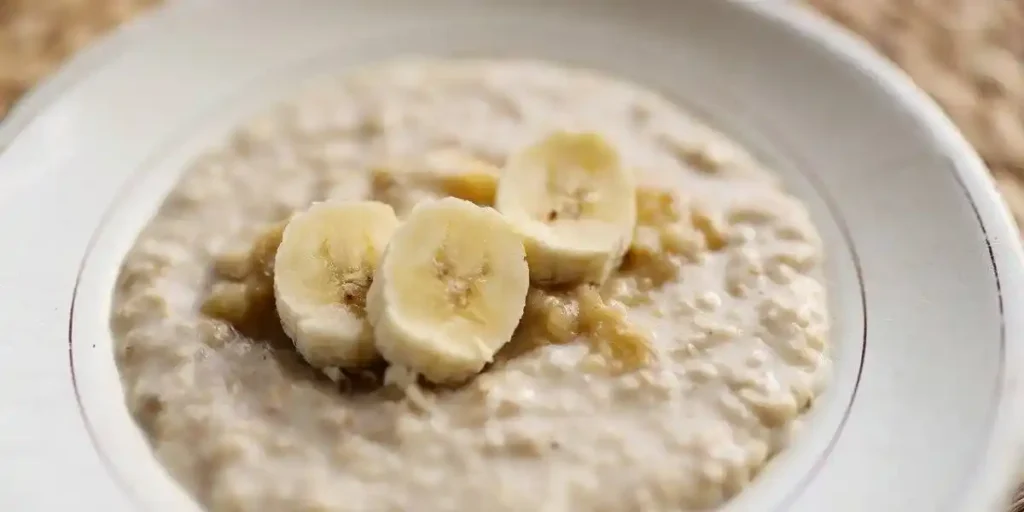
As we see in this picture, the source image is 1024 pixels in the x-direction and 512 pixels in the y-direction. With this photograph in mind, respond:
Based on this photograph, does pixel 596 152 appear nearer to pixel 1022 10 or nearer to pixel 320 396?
pixel 320 396

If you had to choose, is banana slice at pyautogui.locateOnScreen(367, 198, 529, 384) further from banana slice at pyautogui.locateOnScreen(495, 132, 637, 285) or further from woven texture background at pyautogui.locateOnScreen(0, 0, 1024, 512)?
woven texture background at pyautogui.locateOnScreen(0, 0, 1024, 512)

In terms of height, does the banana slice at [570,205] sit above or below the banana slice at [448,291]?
above

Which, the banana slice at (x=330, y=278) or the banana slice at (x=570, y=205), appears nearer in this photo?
the banana slice at (x=330, y=278)

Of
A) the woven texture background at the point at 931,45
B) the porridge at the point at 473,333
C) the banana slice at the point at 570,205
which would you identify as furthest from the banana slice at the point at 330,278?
the woven texture background at the point at 931,45

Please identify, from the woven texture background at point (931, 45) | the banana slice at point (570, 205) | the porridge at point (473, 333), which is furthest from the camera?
the woven texture background at point (931, 45)

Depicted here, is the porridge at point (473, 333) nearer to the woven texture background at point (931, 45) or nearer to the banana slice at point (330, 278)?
the banana slice at point (330, 278)

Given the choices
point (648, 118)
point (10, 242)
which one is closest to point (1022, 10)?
point (648, 118)

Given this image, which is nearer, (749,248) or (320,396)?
(320,396)

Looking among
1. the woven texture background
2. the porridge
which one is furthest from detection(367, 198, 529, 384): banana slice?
the woven texture background
